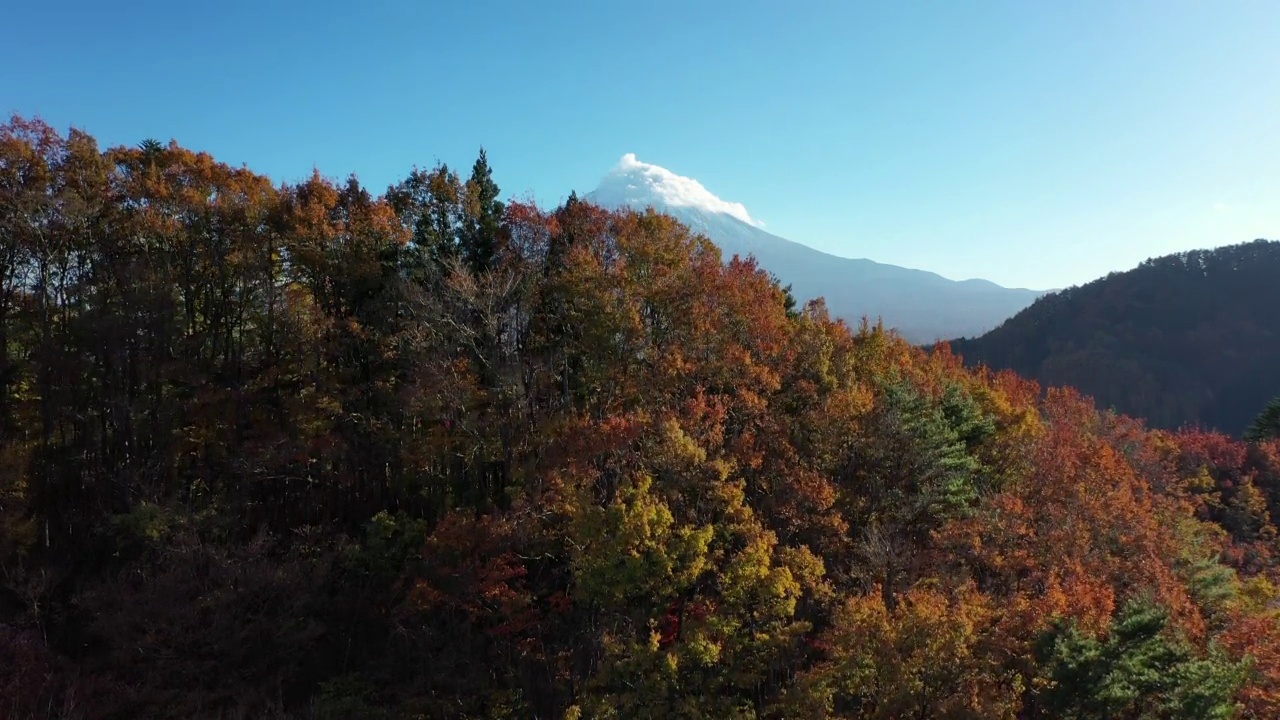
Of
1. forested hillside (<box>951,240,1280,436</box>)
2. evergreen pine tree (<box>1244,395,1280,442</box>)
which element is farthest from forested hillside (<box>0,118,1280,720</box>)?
forested hillside (<box>951,240,1280,436</box>)

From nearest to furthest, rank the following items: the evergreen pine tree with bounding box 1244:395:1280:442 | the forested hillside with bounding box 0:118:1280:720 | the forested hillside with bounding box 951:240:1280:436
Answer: the forested hillside with bounding box 0:118:1280:720 < the evergreen pine tree with bounding box 1244:395:1280:442 < the forested hillside with bounding box 951:240:1280:436

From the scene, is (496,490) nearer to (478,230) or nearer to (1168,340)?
(478,230)

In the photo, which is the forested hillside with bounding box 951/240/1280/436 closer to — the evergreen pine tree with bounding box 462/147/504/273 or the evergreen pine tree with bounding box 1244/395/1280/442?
the evergreen pine tree with bounding box 1244/395/1280/442

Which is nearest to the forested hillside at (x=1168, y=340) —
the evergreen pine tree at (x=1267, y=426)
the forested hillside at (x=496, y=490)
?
the evergreen pine tree at (x=1267, y=426)

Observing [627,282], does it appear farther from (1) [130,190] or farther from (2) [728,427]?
(1) [130,190]

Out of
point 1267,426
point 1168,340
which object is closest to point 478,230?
point 1267,426
